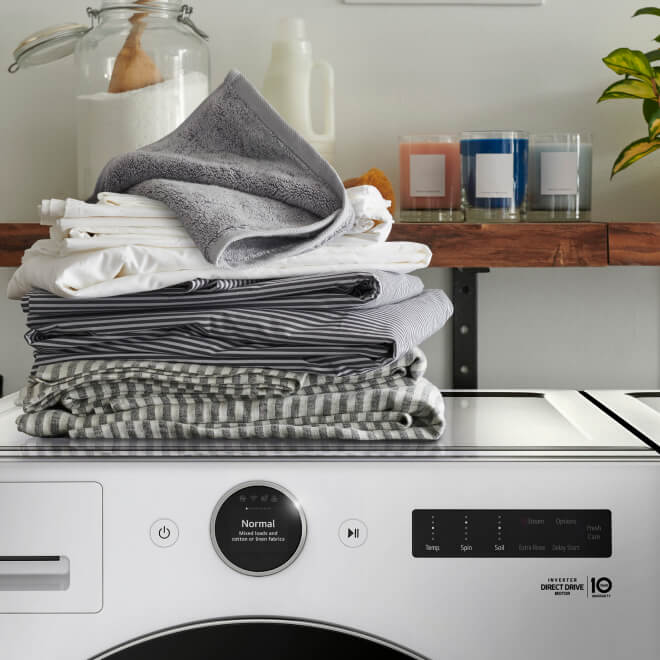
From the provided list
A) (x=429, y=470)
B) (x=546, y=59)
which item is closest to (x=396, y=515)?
(x=429, y=470)

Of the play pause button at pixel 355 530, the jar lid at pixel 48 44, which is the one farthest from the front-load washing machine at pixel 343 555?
the jar lid at pixel 48 44

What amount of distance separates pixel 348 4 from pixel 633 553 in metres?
0.84

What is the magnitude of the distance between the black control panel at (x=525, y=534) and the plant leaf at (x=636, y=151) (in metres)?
0.55

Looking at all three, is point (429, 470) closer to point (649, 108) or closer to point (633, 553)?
point (633, 553)

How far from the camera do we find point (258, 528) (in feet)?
2.23

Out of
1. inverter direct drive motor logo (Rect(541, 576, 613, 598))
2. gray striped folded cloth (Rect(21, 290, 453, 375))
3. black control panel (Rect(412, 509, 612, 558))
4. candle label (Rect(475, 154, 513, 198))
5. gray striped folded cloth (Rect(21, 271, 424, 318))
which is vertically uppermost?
candle label (Rect(475, 154, 513, 198))

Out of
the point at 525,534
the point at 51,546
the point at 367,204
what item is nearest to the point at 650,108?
the point at 367,204

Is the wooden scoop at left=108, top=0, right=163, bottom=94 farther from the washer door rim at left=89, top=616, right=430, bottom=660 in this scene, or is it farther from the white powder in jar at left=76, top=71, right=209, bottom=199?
the washer door rim at left=89, top=616, right=430, bottom=660

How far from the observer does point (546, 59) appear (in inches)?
46.8

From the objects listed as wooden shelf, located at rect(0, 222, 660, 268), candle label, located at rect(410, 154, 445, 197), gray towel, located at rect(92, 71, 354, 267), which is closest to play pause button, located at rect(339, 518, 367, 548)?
gray towel, located at rect(92, 71, 354, 267)

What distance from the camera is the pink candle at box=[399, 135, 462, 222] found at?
1.05 m

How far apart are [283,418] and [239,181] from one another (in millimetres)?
215

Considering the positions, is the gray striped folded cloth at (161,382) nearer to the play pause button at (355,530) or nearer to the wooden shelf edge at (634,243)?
the play pause button at (355,530)

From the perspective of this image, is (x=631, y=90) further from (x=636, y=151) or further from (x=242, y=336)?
(x=242, y=336)
